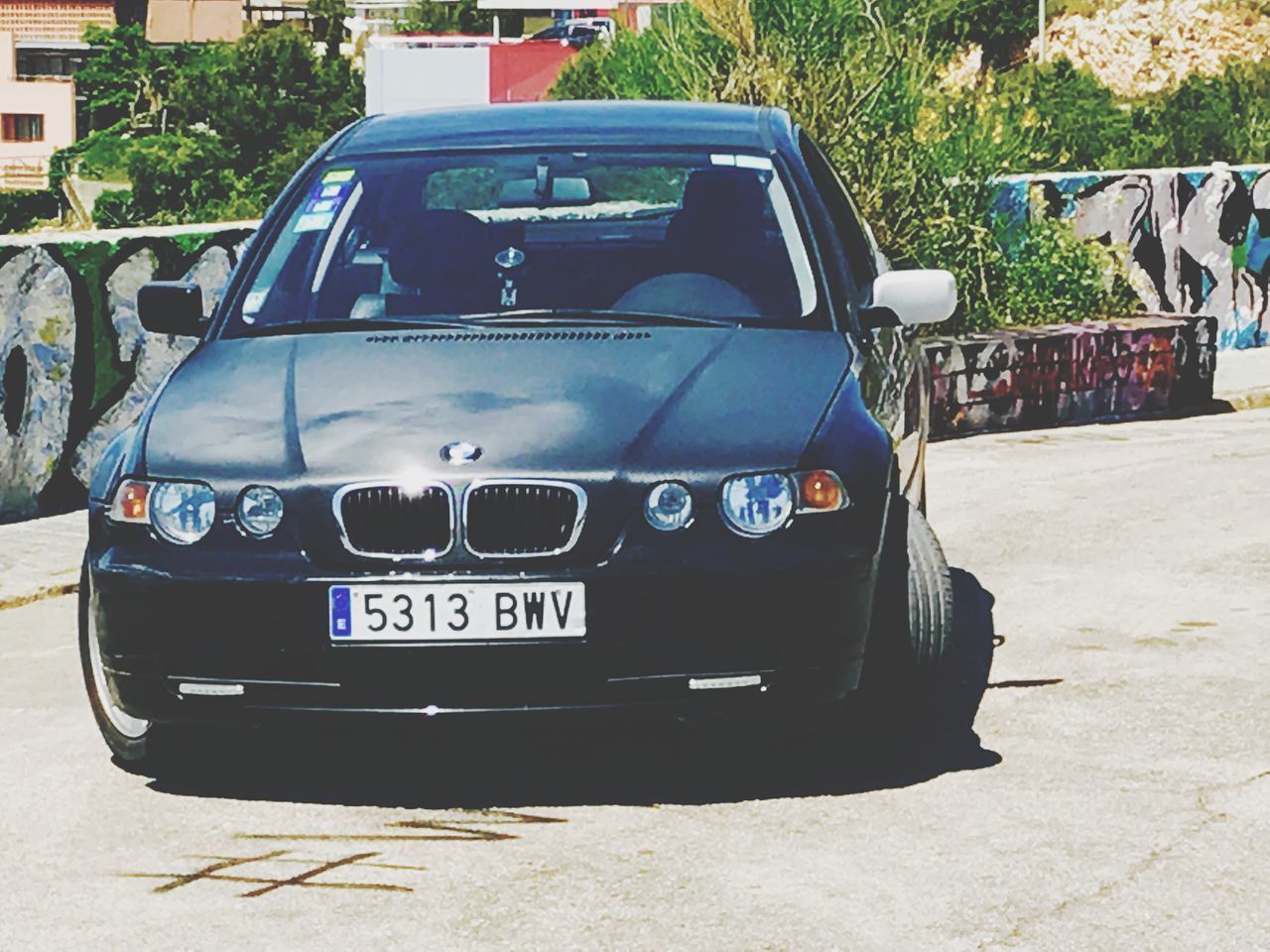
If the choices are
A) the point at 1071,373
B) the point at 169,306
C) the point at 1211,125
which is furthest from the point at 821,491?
the point at 1211,125

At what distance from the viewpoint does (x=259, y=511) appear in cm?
570

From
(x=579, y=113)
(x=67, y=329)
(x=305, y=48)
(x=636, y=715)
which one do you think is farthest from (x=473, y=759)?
(x=305, y=48)

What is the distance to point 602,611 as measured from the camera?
18.3 ft

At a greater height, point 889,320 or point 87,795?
point 889,320

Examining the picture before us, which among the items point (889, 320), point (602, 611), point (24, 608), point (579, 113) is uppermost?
point (579, 113)

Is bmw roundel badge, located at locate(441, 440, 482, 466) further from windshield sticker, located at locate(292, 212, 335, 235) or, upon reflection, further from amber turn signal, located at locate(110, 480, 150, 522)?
windshield sticker, located at locate(292, 212, 335, 235)

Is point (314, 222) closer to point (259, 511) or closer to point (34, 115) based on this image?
point (259, 511)

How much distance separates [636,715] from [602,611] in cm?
26

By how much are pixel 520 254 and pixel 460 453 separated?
1.37 metres

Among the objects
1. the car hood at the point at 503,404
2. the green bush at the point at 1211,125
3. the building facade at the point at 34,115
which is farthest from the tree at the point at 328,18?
the car hood at the point at 503,404

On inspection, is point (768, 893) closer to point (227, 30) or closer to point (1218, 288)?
point (1218, 288)

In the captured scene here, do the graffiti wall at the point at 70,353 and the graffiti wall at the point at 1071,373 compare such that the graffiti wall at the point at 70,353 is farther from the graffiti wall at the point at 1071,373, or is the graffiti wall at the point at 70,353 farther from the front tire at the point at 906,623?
the front tire at the point at 906,623

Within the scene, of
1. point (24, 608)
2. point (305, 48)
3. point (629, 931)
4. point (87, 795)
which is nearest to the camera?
point (629, 931)

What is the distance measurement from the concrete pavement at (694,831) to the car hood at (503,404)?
759 millimetres
